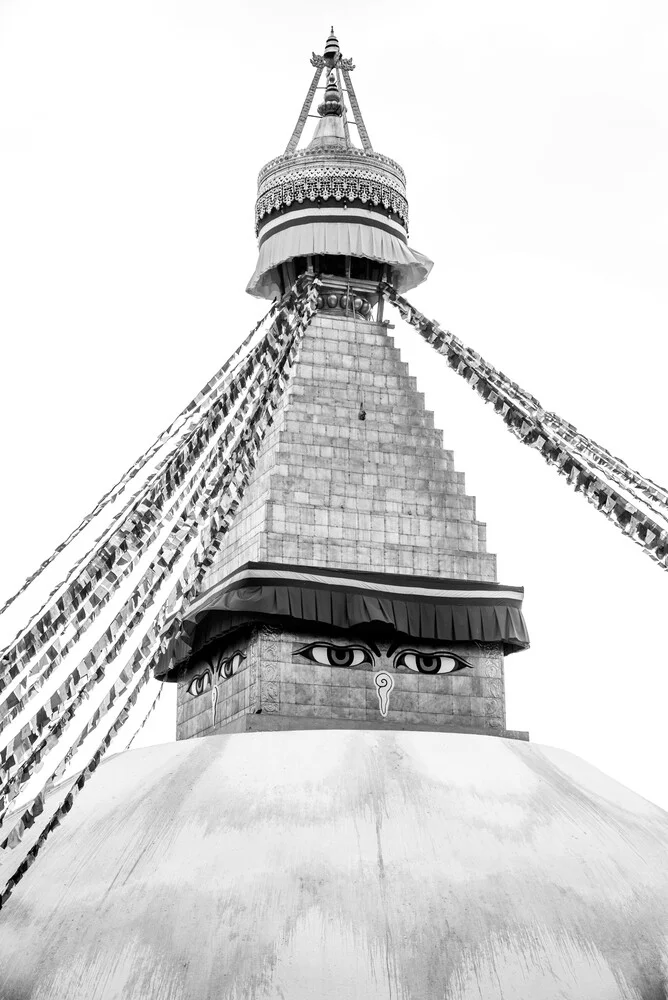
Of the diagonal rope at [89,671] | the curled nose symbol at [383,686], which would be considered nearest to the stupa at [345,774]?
the curled nose symbol at [383,686]

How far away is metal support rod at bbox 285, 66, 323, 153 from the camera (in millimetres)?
15298

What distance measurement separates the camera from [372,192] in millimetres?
14500

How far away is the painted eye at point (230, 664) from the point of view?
487 inches

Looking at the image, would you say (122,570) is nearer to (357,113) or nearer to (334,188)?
(334,188)

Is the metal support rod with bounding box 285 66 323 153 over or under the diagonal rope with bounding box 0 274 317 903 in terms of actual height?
over

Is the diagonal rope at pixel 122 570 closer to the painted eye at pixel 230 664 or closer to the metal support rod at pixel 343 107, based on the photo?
the painted eye at pixel 230 664

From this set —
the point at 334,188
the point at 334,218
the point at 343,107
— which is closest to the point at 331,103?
the point at 343,107

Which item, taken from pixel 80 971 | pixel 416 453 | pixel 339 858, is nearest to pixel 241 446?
pixel 416 453

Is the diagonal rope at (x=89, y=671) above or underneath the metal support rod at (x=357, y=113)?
underneath

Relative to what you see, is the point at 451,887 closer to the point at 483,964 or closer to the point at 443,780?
the point at 483,964

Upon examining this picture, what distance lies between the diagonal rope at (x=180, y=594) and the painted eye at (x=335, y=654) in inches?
63.3

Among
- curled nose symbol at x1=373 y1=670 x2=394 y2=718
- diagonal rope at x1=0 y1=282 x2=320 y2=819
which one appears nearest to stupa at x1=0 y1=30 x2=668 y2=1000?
curled nose symbol at x1=373 y1=670 x2=394 y2=718

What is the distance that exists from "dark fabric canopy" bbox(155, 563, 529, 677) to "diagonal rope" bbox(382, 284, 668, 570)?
65.7 inches

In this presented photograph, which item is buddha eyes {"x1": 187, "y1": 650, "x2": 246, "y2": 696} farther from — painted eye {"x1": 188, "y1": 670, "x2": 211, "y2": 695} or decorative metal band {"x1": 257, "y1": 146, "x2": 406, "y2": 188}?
decorative metal band {"x1": 257, "y1": 146, "x2": 406, "y2": 188}
